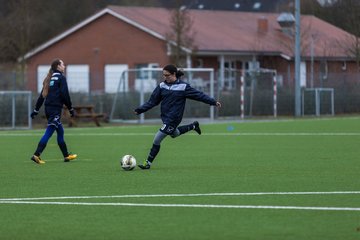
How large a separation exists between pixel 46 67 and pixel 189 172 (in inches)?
1783

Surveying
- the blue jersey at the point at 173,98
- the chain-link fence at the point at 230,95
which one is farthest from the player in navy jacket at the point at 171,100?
the chain-link fence at the point at 230,95

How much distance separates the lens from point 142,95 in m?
38.4

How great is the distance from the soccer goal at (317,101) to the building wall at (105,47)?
12274mm

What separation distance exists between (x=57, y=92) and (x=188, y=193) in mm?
6315

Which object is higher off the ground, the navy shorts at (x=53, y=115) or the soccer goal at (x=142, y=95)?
the soccer goal at (x=142, y=95)

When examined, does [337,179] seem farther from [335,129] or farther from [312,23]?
[312,23]

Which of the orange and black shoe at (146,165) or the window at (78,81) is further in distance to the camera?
the window at (78,81)

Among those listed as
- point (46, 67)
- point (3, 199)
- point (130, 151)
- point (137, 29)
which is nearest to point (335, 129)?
point (130, 151)

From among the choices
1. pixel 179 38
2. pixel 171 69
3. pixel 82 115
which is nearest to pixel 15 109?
pixel 82 115

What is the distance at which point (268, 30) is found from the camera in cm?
6425

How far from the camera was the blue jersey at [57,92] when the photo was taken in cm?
1866

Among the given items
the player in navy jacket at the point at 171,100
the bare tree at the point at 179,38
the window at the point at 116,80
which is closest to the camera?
the player in navy jacket at the point at 171,100

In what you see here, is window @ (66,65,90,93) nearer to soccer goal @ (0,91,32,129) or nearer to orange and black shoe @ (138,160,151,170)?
soccer goal @ (0,91,32,129)

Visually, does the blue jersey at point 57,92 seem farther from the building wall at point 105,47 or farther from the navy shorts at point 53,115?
the building wall at point 105,47
